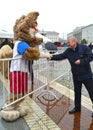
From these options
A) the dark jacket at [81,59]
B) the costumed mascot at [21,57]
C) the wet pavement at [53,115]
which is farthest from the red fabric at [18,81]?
the dark jacket at [81,59]

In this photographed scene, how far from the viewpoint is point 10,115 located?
552 cm

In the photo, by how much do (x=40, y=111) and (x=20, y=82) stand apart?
955mm

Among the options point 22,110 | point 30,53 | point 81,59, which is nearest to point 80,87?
point 81,59

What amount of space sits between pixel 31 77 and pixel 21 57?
1929 millimetres

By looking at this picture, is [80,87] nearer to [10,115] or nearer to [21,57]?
[21,57]

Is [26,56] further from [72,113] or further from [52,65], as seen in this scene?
[52,65]

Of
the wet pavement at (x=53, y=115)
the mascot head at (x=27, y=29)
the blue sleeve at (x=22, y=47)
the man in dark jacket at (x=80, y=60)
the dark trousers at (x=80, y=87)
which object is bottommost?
the wet pavement at (x=53, y=115)

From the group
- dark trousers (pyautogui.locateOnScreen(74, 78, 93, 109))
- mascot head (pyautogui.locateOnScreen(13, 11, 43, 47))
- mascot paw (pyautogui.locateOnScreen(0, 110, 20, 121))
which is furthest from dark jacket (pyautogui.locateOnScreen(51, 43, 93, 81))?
mascot paw (pyautogui.locateOnScreen(0, 110, 20, 121))

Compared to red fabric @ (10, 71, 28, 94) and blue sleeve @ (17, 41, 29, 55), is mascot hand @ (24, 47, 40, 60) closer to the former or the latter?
blue sleeve @ (17, 41, 29, 55)

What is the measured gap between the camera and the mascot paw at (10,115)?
5.53m

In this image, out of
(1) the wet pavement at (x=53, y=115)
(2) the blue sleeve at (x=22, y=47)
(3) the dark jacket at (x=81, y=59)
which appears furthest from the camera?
(3) the dark jacket at (x=81, y=59)

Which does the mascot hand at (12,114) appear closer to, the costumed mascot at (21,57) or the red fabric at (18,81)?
the costumed mascot at (21,57)

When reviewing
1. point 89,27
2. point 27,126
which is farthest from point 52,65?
point 89,27

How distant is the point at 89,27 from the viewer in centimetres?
16012
